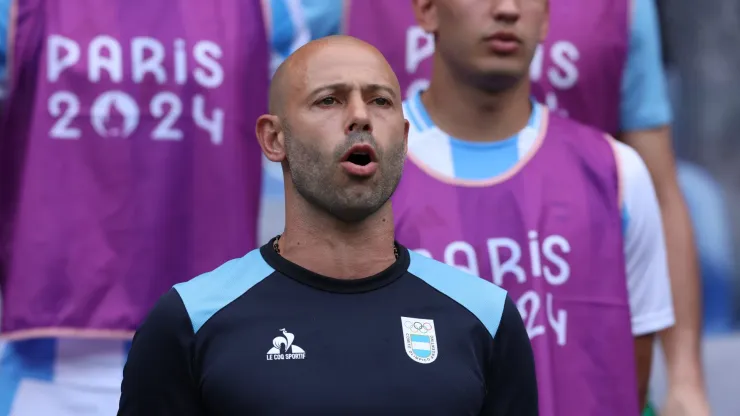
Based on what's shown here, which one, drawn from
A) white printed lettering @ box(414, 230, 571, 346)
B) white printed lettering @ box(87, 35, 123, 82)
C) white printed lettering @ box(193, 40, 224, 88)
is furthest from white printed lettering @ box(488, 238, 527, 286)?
white printed lettering @ box(87, 35, 123, 82)

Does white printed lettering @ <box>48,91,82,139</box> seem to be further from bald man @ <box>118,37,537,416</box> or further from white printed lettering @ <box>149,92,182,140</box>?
bald man @ <box>118,37,537,416</box>

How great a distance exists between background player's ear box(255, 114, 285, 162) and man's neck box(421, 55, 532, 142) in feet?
3.30

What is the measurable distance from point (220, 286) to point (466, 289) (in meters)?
0.48

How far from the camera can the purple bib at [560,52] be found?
4035 mm

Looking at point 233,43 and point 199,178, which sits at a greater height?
point 233,43

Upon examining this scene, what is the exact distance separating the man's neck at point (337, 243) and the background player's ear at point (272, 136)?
0.09 m

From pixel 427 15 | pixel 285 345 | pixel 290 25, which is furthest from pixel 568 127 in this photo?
pixel 285 345

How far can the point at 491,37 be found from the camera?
3.52m

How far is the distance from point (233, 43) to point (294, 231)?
136 centimetres

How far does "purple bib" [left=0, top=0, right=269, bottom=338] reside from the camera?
3.80 meters

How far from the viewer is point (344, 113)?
2.60m

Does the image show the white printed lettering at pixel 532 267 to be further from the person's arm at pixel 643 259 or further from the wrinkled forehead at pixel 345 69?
the wrinkled forehead at pixel 345 69

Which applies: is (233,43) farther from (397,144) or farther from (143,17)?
(397,144)

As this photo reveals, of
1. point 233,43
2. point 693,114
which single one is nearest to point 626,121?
point 693,114
